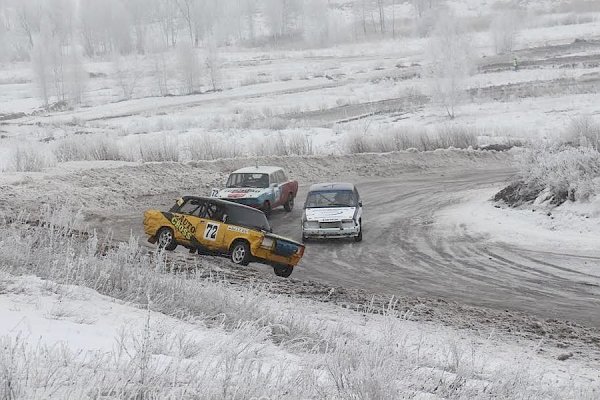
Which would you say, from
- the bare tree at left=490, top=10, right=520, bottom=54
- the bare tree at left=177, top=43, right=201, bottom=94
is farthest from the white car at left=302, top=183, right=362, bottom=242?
the bare tree at left=490, top=10, right=520, bottom=54

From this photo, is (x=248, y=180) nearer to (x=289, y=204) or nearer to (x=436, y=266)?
(x=289, y=204)

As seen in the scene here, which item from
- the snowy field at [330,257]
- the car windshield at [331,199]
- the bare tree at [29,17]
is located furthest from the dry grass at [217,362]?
the bare tree at [29,17]

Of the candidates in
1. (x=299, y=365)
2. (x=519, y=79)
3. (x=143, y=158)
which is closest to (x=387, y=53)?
(x=519, y=79)

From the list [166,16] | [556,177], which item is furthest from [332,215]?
[166,16]

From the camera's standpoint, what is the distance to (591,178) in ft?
64.3

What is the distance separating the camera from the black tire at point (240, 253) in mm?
14781

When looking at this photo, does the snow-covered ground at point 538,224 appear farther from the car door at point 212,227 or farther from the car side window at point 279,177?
the car door at point 212,227

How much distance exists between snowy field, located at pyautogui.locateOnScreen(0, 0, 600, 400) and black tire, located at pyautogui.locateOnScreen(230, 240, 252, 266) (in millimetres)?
494

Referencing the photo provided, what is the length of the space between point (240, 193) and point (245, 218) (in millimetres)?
6431

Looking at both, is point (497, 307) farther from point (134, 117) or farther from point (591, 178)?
point (134, 117)

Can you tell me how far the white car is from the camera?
722 inches

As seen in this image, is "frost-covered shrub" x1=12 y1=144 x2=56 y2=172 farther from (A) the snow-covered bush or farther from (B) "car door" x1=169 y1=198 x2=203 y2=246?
(A) the snow-covered bush

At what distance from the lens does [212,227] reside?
597 inches

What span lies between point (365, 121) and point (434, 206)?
94.6 feet
